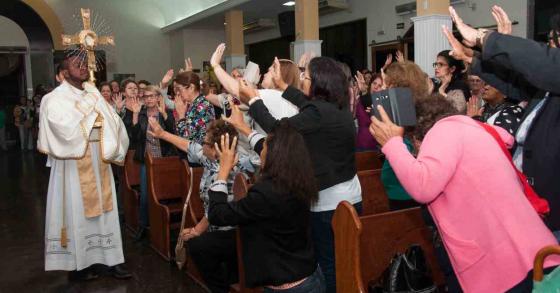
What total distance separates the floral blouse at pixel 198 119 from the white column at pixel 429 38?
4.39 m

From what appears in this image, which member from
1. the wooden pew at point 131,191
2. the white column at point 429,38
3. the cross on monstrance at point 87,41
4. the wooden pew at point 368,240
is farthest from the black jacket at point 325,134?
the white column at point 429,38

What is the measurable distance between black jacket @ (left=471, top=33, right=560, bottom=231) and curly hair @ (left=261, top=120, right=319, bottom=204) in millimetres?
830

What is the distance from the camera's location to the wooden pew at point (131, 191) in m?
5.40

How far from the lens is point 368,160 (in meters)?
4.39

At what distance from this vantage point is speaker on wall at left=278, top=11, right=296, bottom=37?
14186 millimetres

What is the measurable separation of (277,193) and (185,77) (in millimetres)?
2420

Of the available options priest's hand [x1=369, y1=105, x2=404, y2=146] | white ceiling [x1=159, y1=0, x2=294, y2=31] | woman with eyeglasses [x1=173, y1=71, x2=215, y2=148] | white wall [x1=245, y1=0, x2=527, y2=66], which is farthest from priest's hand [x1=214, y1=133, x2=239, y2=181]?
white ceiling [x1=159, y1=0, x2=294, y2=31]

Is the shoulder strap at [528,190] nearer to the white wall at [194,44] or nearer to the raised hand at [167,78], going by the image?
the raised hand at [167,78]

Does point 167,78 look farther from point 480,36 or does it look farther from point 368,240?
point 480,36

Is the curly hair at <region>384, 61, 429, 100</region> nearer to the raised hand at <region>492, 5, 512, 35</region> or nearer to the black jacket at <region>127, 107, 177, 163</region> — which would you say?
the raised hand at <region>492, 5, 512, 35</region>

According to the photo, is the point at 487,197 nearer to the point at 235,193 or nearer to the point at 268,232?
the point at 268,232

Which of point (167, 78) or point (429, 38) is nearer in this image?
point (167, 78)

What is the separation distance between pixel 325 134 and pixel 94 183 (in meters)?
2.10

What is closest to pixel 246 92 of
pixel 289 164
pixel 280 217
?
pixel 289 164
